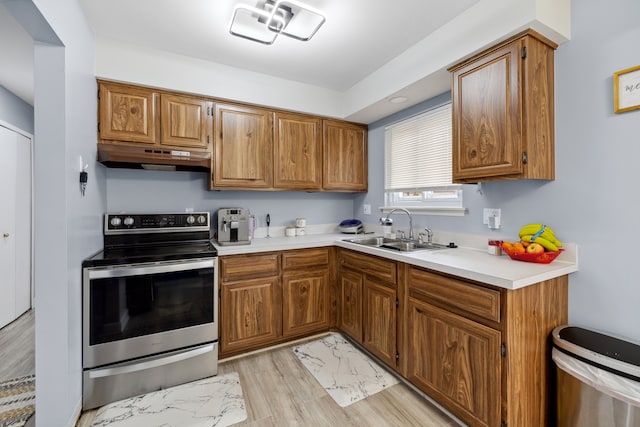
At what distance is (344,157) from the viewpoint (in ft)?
10.4

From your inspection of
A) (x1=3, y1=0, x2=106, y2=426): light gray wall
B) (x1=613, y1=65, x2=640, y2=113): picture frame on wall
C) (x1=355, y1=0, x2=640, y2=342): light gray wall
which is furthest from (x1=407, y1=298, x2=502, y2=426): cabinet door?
(x1=3, y1=0, x2=106, y2=426): light gray wall

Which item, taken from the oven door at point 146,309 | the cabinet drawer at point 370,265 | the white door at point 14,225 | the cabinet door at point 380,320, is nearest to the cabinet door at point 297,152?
the cabinet drawer at point 370,265

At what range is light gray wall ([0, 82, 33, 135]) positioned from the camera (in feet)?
9.43

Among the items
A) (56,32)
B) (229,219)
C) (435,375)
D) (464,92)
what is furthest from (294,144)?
(435,375)

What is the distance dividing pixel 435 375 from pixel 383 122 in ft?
7.98

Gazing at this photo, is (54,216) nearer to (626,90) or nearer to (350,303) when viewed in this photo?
(350,303)

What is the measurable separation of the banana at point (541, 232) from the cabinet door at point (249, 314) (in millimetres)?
1857

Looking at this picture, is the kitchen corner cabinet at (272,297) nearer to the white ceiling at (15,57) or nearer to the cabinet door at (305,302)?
the cabinet door at (305,302)

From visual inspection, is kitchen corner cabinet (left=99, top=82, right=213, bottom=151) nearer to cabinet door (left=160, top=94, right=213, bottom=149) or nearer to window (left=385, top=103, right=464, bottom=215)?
cabinet door (left=160, top=94, right=213, bottom=149)

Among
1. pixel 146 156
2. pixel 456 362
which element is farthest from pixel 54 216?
pixel 456 362

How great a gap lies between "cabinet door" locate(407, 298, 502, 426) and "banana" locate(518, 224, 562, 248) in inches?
27.5

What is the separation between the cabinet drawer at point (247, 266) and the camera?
7.39ft

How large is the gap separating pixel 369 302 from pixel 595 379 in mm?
1318

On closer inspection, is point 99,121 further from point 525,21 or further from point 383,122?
point 525,21
